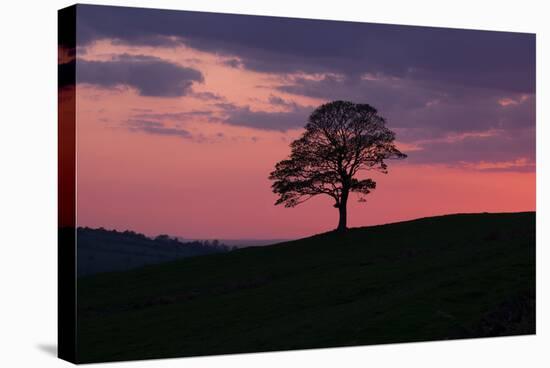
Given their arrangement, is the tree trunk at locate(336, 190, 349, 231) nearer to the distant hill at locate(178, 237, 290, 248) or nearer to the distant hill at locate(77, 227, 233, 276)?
the distant hill at locate(178, 237, 290, 248)

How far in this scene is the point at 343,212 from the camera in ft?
128

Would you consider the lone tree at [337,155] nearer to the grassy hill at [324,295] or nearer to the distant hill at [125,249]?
the grassy hill at [324,295]

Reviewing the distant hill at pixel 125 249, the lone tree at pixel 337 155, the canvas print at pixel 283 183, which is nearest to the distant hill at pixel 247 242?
the canvas print at pixel 283 183

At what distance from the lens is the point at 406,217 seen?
3919 cm

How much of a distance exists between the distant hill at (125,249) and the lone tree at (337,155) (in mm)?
3528

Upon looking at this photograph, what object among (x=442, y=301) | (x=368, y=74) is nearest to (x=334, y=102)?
(x=368, y=74)

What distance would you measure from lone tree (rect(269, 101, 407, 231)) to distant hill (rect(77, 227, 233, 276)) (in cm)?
353

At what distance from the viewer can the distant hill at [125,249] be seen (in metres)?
32.6

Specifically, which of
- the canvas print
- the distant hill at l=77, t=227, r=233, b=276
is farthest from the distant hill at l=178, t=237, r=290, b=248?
the distant hill at l=77, t=227, r=233, b=276

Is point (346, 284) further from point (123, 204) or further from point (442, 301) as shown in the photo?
point (123, 204)

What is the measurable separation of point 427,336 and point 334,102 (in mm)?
8718

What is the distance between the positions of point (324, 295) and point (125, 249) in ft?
23.9

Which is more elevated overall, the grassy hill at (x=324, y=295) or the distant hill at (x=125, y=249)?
the distant hill at (x=125, y=249)

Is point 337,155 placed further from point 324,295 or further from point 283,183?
point 324,295
